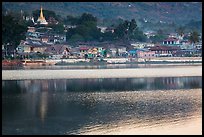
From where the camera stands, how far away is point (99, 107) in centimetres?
2112

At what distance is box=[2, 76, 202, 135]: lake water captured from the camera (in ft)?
54.9

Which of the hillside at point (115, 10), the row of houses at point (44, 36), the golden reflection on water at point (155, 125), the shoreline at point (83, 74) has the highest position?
the hillside at point (115, 10)

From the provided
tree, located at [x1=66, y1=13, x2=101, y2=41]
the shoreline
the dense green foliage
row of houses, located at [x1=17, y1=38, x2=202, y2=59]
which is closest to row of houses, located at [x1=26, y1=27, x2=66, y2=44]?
tree, located at [x1=66, y1=13, x2=101, y2=41]

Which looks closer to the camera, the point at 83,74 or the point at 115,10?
the point at 83,74

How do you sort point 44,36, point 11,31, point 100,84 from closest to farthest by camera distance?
point 100,84 → point 11,31 → point 44,36

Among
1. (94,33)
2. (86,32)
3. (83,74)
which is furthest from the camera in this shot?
(94,33)

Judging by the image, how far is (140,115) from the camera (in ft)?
62.5

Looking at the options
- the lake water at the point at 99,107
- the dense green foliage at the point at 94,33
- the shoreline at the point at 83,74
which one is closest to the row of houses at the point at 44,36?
the dense green foliage at the point at 94,33

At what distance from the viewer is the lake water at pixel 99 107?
16.7m

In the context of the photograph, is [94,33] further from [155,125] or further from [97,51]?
[155,125]

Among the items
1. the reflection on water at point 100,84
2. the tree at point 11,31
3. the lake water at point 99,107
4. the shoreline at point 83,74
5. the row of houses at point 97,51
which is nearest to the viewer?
the lake water at point 99,107

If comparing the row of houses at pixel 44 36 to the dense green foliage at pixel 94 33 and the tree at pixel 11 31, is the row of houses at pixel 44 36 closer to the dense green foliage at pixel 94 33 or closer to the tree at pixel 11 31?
the dense green foliage at pixel 94 33

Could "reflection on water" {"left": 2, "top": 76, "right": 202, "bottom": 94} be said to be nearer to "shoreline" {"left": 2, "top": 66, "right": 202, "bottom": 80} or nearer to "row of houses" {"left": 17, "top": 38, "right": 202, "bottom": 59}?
"shoreline" {"left": 2, "top": 66, "right": 202, "bottom": 80}

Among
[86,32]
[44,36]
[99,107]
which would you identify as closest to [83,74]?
[99,107]
